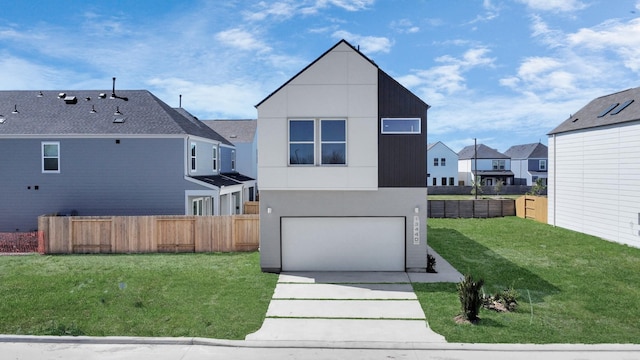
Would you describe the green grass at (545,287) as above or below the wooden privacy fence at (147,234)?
below

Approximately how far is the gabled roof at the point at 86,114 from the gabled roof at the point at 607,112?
2162 centimetres

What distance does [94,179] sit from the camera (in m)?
20.2

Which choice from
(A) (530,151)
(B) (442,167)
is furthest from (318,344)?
(A) (530,151)

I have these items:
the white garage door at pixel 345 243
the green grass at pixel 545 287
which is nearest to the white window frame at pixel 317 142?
the white garage door at pixel 345 243

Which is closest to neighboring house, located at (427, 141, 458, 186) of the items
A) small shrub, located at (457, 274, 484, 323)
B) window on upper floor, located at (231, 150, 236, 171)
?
window on upper floor, located at (231, 150, 236, 171)

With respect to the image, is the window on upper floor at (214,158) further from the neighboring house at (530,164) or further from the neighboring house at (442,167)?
the neighboring house at (530,164)

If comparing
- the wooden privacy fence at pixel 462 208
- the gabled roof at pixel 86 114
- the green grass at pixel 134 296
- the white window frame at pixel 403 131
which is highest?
the gabled roof at pixel 86 114

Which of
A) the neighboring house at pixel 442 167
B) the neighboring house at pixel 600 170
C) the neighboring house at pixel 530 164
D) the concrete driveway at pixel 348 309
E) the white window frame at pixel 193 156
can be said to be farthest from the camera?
the neighboring house at pixel 530 164

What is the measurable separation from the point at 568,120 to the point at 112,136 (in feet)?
87.8

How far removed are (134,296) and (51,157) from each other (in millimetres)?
13246

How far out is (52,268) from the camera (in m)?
13.9

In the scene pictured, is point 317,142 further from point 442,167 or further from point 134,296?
point 442,167

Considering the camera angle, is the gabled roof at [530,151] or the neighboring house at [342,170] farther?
the gabled roof at [530,151]

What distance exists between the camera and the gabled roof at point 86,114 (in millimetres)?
20406
